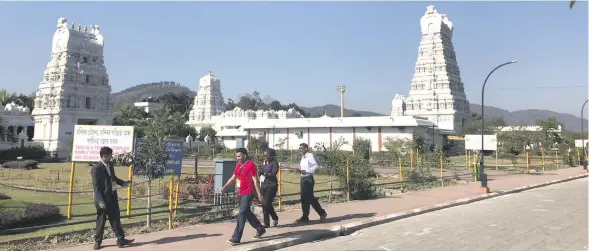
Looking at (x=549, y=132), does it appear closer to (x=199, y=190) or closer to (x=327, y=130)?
(x=327, y=130)

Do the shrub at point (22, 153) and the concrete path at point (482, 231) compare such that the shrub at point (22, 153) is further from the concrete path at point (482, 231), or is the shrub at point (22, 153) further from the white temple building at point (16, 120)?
the concrete path at point (482, 231)

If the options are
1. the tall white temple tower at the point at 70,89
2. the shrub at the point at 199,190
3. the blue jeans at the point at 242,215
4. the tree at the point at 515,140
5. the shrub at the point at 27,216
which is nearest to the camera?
the blue jeans at the point at 242,215

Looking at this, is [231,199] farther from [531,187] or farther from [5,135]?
[5,135]

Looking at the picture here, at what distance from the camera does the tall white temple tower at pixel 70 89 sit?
6588cm

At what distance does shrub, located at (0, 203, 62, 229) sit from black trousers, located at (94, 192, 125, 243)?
10.3 feet

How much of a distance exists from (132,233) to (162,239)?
94cm

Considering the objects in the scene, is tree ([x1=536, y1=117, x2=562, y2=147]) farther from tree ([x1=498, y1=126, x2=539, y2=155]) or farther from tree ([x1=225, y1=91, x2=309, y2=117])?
tree ([x1=225, y1=91, x2=309, y2=117])

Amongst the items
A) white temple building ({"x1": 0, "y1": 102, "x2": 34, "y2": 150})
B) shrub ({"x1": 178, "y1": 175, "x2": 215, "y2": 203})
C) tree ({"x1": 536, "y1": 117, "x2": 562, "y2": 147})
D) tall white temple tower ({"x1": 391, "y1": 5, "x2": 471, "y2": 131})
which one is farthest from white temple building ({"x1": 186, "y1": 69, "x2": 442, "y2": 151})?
white temple building ({"x1": 0, "y1": 102, "x2": 34, "y2": 150})

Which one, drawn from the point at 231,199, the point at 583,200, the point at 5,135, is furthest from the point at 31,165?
the point at 583,200

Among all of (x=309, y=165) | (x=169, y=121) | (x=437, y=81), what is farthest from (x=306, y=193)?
(x=437, y=81)

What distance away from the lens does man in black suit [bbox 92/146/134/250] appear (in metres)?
7.11

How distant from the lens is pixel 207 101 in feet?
349

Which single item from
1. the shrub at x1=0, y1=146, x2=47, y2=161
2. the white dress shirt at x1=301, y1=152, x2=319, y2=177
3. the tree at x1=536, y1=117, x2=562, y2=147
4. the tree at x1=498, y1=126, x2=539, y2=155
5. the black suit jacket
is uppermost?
the tree at x1=536, y1=117, x2=562, y2=147

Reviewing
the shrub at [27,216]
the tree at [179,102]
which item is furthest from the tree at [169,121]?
the tree at [179,102]
